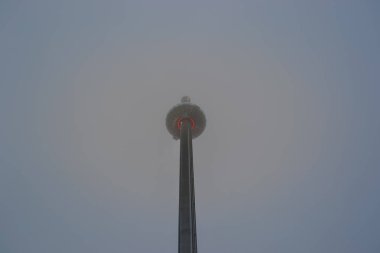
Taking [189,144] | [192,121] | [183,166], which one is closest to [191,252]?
[183,166]

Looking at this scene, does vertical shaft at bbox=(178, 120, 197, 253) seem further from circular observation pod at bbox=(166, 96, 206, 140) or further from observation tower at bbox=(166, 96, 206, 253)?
circular observation pod at bbox=(166, 96, 206, 140)

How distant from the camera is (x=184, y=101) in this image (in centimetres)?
1769

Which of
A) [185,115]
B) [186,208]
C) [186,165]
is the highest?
[185,115]

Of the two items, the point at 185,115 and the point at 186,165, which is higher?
the point at 185,115

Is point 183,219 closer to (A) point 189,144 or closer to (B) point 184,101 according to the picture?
(A) point 189,144

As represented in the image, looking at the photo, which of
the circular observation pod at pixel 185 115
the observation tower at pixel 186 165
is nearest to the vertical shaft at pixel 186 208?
the observation tower at pixel 186 165

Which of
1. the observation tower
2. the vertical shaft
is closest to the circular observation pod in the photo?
the observation tower

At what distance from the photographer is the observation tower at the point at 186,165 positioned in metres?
8.70

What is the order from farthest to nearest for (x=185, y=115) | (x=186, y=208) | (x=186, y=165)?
(x=185, y=115) → (x=186, y=165) → (x=186, y=208)

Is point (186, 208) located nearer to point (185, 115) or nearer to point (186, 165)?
point (186, 165)

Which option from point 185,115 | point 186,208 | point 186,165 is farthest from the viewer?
point 185,115

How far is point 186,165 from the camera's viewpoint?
1166 cm

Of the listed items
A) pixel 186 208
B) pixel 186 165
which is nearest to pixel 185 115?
pixel 186 165

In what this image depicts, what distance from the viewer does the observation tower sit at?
343 inches
